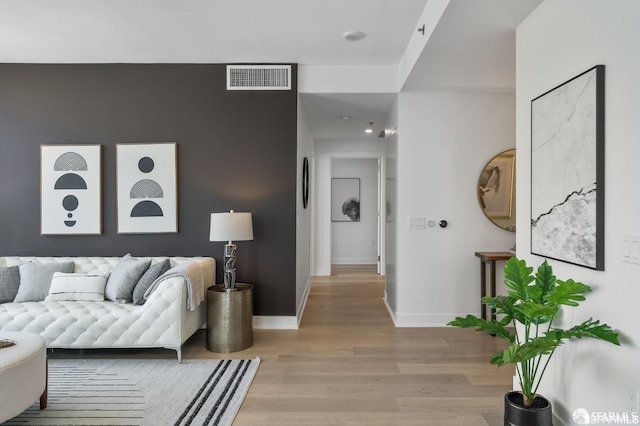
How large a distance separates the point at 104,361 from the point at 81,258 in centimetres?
116

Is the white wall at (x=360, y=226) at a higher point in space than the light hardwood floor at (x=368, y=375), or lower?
higher

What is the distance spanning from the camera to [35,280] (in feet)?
11.3

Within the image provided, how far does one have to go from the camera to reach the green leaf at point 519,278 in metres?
1.95

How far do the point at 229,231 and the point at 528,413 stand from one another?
8.33 ft

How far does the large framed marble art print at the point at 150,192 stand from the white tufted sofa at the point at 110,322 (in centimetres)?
101

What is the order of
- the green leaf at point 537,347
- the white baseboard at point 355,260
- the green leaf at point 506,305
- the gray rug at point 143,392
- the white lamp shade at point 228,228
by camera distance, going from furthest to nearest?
the white baseboard at point 355,260
the white lamp shade at point 228,228
the gray rug at point 143,392
the green leaf at point 506,305
the green leaf at point 537,347

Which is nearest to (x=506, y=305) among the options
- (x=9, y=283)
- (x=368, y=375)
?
(x=368, y=375)

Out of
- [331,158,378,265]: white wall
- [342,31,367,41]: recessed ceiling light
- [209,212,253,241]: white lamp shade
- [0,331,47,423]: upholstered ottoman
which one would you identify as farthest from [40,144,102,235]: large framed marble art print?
[331,158,378,265]: white wall

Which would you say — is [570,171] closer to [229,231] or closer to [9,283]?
[229,231]

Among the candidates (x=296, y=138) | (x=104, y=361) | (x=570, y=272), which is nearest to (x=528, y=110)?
(x=570, y=272)

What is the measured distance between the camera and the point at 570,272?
1994 millimetres

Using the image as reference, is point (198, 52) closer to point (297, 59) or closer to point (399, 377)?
point (297, 59)

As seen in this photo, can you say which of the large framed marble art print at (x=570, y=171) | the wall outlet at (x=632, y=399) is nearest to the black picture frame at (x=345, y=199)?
the large framed marble art print at (x=570, y=171)

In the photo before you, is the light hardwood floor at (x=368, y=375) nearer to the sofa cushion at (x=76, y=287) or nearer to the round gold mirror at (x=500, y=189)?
the sofa cushion at (x=76, y=287)
